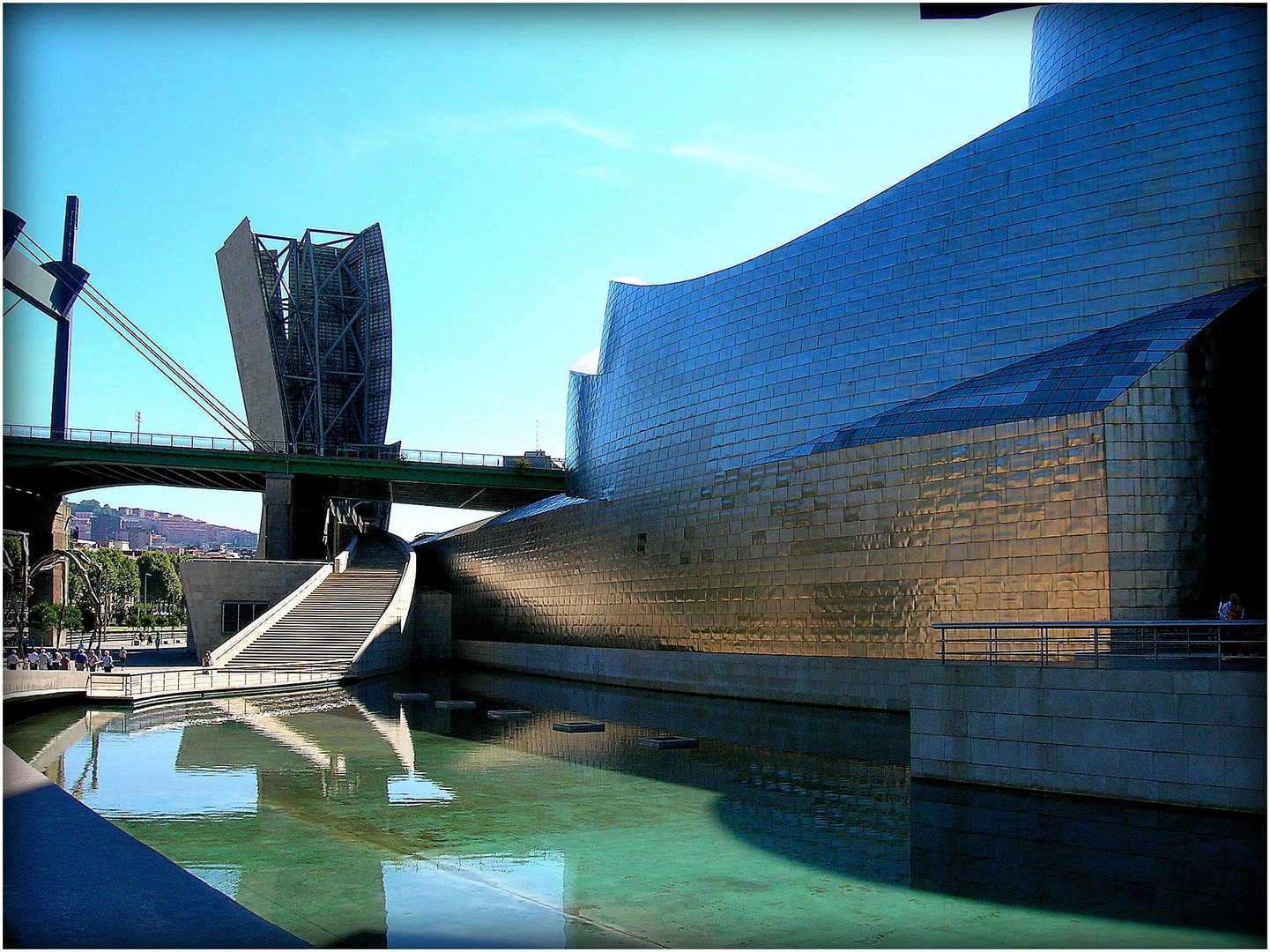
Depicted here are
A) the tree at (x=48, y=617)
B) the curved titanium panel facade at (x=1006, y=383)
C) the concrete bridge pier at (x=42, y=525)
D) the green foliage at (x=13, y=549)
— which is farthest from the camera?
the concrete bridge pier at (x=42, y=525)

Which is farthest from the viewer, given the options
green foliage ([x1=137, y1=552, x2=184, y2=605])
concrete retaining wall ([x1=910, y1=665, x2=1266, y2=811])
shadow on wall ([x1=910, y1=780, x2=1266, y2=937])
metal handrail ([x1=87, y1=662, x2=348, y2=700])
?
green foliage ([x1=137, y1=552, x2=184, y2=605])

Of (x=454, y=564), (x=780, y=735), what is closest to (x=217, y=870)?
(x=780, y=735)

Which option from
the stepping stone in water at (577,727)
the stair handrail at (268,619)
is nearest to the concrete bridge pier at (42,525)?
the stair handrail at (268,619)

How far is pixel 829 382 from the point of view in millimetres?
24562

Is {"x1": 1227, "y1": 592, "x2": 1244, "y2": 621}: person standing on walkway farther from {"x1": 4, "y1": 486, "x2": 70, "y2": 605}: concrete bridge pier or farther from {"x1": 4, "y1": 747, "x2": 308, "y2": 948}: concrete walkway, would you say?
{"x1": 4, "y1": 486, "x2": 70, "y2": 605}: concrete bridge pier

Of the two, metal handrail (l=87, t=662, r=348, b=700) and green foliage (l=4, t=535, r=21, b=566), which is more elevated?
green foliage (l=4, t=535, r=21, b=566)

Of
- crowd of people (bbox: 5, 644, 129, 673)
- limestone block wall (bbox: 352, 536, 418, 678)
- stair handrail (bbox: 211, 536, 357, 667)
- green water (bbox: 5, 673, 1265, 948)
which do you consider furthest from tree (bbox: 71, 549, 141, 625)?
green water (bbox: 5, 673, 1265, 948)

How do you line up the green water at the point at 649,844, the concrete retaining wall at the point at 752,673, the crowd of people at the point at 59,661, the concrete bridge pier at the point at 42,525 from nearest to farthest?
the green water at the point at 649,844, the concrete retaining wall at the point at 752,673, the crowd of people at the point at 59,661, the concrete bridge pier at the point at 42,525

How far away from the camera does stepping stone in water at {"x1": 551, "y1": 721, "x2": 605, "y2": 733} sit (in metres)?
18.6

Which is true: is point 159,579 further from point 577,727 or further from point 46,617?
point 577,727

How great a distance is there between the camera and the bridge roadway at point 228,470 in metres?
41.6

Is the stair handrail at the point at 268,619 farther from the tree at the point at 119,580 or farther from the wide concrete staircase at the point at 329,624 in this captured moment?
the tree at the point at 119,580

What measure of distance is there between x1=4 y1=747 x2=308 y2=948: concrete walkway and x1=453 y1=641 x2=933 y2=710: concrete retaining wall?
11789mm

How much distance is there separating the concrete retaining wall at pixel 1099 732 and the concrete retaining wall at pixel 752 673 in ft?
10.8
